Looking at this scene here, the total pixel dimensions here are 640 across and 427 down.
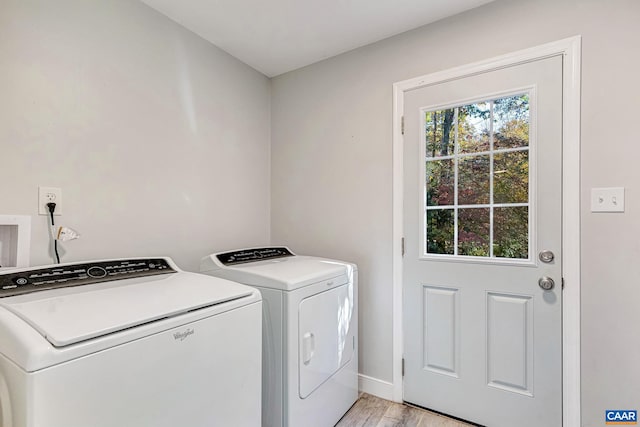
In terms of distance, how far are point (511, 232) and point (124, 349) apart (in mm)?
1779

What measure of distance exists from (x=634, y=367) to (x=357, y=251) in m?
1.44

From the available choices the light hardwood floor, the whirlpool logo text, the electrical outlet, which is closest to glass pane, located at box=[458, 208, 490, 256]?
the light hardwood floor

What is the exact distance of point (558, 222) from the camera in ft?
4.98

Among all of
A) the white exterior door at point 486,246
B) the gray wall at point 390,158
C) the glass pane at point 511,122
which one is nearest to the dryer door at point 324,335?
the gray wall at point 390,158

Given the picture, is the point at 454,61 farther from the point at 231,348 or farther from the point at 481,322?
the point at 231,348

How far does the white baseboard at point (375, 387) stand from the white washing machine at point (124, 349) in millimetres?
1066

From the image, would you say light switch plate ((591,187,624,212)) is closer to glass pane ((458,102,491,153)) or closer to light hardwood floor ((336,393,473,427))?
glass pane ((458,102,491,153))

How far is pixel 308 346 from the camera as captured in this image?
1.49 meters

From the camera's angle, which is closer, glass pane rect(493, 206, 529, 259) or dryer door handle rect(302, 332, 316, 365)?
dryer door handle rect(302, 332, 316, 365)

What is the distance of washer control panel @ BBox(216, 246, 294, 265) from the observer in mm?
1738

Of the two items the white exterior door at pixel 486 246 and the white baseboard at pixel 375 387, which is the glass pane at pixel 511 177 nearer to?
the white exterior door at pixel 486 246

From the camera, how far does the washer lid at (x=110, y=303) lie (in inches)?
29.9

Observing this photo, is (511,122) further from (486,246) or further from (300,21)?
(300,21)

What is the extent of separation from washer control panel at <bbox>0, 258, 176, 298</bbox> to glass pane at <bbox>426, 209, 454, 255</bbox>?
1448mm
